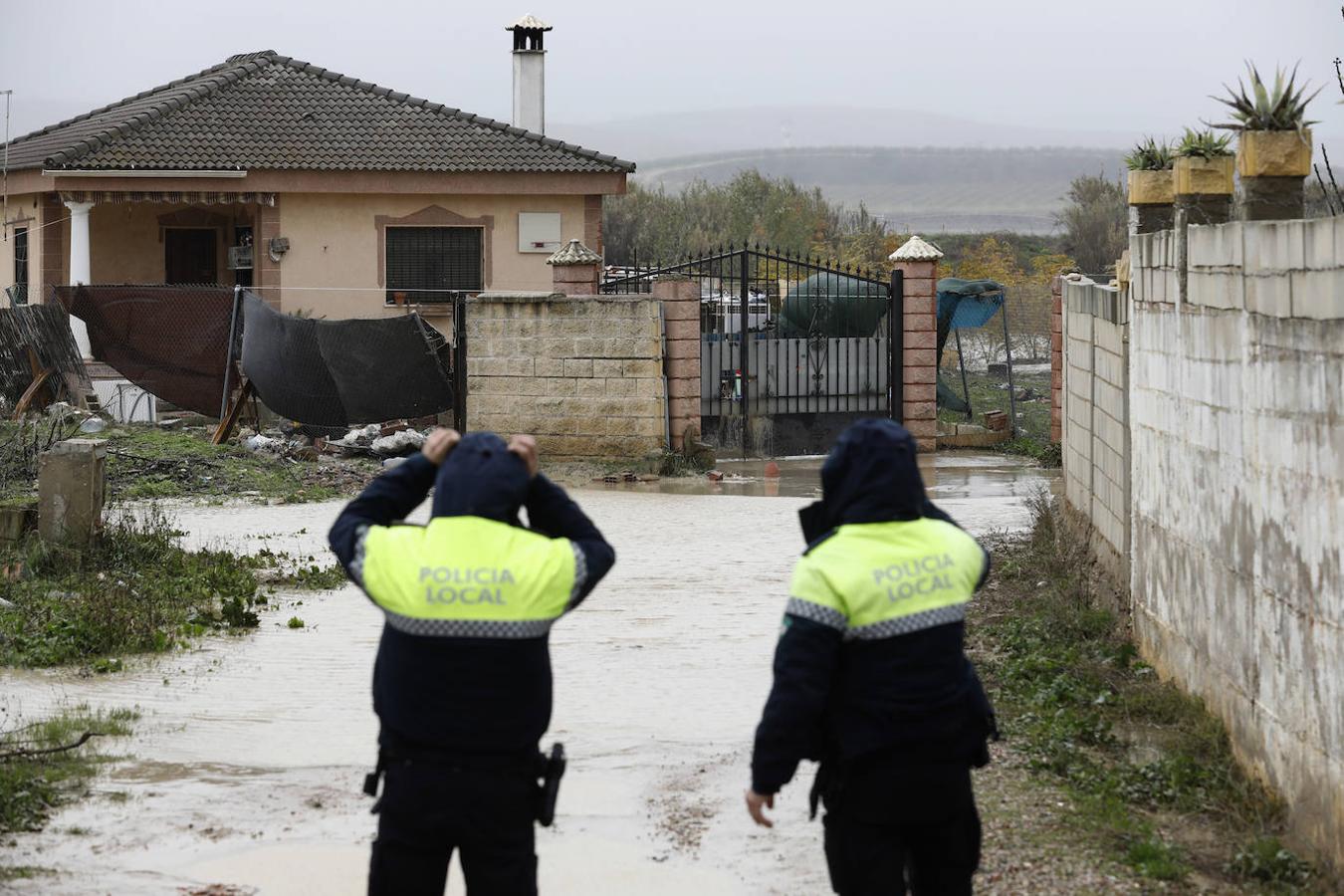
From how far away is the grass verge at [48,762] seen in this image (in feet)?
20.7

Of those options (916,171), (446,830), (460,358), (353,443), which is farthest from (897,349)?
(916,171)

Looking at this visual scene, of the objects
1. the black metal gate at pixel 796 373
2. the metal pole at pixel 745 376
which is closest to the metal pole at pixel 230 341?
the black metal gate at pixel 796 373

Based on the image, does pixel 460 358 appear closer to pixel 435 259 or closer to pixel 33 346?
pixel 33 346

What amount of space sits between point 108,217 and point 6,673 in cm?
2257

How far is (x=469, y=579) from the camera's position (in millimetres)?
4168

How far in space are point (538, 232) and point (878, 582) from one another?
2540cm

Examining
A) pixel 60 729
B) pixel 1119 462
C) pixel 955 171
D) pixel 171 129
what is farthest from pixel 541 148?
pixel 955 171

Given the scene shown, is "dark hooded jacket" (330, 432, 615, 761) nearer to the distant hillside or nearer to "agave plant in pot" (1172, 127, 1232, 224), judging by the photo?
"agave plant in pot" (1172, 127, 1232, 224)

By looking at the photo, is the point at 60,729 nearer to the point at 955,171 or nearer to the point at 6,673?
the point at 6,673

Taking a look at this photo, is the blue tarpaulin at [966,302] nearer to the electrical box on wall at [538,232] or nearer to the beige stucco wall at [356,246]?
the electrical box on wall at [538,232]

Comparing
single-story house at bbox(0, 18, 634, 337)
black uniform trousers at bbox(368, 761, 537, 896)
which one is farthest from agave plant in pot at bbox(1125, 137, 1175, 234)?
single-story house at bbox(0, 18, 634, 337)

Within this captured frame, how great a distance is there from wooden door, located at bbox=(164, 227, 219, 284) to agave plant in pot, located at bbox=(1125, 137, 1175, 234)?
76.1 feet

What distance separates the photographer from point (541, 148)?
1174 inches

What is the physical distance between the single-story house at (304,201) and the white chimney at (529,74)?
5.28ft
